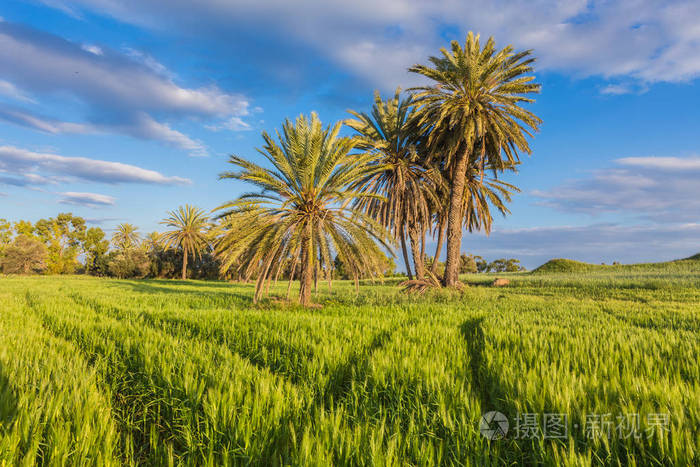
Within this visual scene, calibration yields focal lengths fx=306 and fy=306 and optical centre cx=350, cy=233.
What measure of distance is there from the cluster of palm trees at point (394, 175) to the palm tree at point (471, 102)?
0.06 m

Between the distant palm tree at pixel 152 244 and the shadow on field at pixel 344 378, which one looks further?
the distant palm tree at pixel 152 244

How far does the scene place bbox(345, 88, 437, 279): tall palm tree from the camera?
19328mm

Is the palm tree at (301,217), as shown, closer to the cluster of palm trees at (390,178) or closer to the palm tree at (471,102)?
the cluster of palm trees at (390,178)

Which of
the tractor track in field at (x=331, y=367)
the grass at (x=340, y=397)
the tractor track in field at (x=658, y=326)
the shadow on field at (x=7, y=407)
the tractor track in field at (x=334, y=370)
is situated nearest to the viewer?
the grass at (x=340, y=397)

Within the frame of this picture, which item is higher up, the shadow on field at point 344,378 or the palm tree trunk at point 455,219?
the palm tree trunk at point 455,219

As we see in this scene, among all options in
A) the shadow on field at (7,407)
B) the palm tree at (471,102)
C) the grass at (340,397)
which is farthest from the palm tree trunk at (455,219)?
the shadow on field at (7,407)

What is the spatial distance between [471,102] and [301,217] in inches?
515

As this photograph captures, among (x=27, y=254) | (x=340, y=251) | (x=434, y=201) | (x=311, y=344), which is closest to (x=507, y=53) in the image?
(x=434, y=201)

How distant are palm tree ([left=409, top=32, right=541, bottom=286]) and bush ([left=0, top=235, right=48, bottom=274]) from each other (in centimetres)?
5781

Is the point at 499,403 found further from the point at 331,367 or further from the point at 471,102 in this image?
the point at 471,102

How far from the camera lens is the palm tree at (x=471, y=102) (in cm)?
1719

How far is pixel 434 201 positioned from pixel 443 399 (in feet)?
60.3

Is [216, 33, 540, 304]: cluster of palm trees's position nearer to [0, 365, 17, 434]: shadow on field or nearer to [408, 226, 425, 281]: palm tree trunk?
[408, 226, 425, 281]: palm tree trunk

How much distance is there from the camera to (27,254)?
145ft
